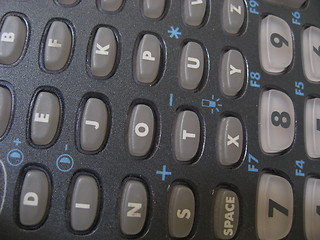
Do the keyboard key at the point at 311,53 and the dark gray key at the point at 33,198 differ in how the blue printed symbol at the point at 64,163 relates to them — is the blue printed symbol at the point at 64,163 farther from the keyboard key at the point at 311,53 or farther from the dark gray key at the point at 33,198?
the keyboard key at the point at 311,53

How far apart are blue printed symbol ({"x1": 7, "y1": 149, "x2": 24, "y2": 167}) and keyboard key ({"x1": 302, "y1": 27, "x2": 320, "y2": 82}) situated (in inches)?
11.3

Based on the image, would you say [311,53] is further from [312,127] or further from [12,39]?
[12,39]

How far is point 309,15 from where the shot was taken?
480mm

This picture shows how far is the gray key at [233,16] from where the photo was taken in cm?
44

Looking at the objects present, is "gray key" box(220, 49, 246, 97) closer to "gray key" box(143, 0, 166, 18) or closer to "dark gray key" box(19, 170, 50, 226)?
"gray key" box(143, 0, 166, 18)

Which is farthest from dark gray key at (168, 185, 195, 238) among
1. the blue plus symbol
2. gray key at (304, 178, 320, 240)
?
gray key at (304, 178, 320, 240)

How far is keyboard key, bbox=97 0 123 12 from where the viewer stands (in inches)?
16.3

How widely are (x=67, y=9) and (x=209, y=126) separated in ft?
0.54

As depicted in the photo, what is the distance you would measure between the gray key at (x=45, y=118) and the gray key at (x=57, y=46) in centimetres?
→ 3

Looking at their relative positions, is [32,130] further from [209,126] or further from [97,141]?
[209,126]

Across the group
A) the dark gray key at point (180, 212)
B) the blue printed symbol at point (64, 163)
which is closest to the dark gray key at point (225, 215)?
the dark gray key at point (180, 212)

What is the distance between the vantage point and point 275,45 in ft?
1.48

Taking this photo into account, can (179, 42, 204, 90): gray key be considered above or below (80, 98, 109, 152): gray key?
above

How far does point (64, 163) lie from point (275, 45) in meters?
0.24
